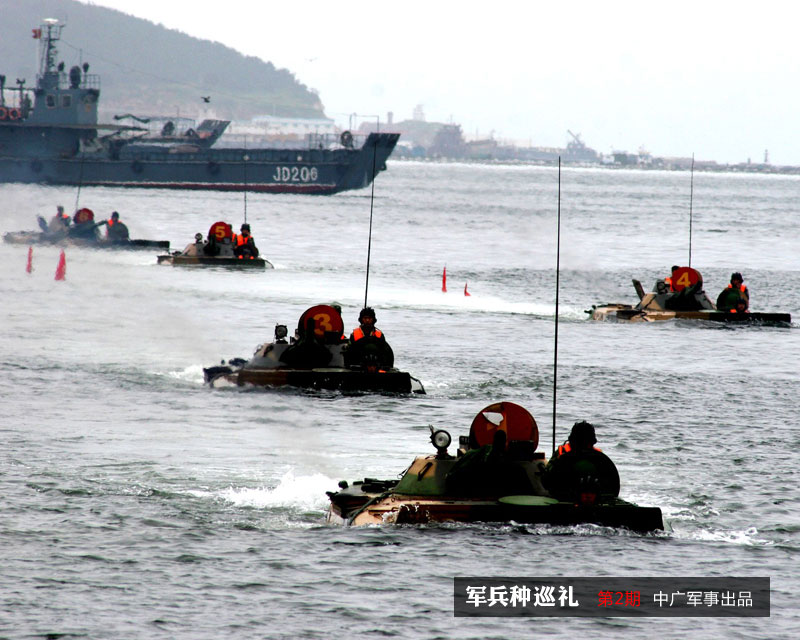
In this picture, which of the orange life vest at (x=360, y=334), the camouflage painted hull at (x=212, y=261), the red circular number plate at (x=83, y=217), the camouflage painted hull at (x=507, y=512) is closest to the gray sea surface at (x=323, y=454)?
the camouflage painted hull at (x=507, y=512)

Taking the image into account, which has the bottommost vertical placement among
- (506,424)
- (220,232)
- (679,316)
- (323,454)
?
(323,454)

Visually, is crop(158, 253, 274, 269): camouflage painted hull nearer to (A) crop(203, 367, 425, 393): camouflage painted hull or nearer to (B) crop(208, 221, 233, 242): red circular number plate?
(B) crop(208, 221, 233, 242): red circular number plate

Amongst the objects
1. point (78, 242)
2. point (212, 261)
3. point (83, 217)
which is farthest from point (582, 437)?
point (78, 242)

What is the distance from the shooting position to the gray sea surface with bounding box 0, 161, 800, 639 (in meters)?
15.5

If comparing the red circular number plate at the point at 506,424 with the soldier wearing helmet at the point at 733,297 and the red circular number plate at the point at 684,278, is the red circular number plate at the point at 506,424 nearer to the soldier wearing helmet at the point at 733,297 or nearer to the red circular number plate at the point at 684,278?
the soldier wearing helmet at the point at 733,297

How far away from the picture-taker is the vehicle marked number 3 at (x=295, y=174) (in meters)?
148

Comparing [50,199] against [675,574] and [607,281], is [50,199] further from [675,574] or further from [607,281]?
[675,574]

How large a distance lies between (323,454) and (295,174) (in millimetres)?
125754

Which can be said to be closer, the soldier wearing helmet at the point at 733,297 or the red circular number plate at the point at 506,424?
the red circular number plate at the point at 506,424

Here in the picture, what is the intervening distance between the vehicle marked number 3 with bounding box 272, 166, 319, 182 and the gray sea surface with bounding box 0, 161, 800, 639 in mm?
86311

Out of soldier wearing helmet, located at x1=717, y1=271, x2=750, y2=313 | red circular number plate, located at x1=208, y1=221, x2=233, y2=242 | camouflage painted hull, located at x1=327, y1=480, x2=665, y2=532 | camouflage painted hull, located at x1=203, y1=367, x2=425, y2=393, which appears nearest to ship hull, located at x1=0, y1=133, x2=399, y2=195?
red circular number plate, located at x1=208, y1=221, x2=233, y2=242

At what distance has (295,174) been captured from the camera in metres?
148

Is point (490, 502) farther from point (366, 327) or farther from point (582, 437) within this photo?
point (366, 327)

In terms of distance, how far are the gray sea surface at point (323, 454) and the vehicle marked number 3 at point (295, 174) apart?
283ft
